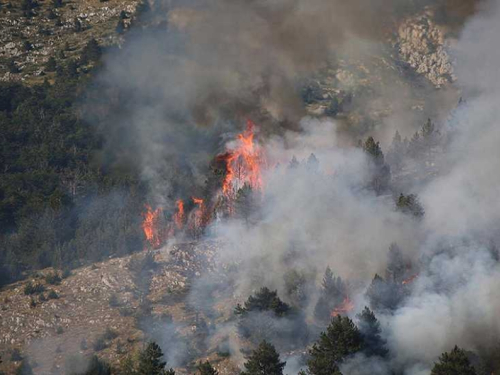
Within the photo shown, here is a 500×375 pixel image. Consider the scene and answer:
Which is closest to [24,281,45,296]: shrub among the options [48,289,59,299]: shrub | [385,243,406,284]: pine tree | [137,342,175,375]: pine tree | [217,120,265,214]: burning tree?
[48,289,59,299]: shrub

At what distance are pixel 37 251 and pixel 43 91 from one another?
42211 mm

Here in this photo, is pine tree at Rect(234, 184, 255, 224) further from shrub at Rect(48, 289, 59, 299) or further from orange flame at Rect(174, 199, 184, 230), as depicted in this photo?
shrub at Rect(48, 289, 59, 299)

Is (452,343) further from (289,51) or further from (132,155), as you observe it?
(289,51)

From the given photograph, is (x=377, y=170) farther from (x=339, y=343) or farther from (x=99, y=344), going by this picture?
(x=99, y=344)

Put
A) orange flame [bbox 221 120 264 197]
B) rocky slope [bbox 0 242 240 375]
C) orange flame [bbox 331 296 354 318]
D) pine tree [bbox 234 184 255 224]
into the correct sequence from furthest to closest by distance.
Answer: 1. orange flame [bbox 221 120 264 197]
2. pine tree [bbox 234 184 255 224]
3. rocky slope [bbox 0 242 240 375]
4. orange flame [bbox 331 296 354 318]

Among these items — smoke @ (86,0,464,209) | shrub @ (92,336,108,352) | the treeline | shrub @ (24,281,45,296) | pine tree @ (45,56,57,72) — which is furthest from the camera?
pine tree @ (45,56,57,72)

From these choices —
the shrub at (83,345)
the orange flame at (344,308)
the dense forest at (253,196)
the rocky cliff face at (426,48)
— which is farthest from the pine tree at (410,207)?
the rocky cliff face at (426,48)

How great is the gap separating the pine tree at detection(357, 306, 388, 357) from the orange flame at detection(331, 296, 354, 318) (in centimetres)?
572

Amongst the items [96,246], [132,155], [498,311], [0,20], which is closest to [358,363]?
[498,311]

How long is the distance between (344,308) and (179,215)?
31.6m

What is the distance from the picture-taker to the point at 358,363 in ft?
170

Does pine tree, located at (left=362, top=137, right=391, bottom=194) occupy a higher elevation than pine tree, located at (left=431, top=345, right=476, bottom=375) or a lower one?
higher

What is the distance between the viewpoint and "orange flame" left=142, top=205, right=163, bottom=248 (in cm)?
8231

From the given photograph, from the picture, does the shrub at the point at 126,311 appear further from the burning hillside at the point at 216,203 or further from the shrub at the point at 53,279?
the burning hillside at the point at 216,203
